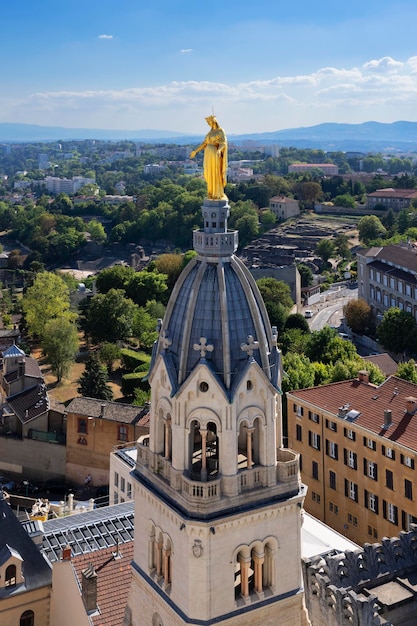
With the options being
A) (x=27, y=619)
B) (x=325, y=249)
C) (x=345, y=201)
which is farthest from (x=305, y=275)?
(x=27, y=619)

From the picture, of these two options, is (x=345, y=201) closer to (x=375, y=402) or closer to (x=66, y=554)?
(x=375, y=402)

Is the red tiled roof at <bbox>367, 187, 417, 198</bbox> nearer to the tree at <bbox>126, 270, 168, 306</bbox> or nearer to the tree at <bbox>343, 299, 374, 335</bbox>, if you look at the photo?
the tree at <bbox>343, 299, 374, 335</bbox>

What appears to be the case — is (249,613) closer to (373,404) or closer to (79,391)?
(373,404)

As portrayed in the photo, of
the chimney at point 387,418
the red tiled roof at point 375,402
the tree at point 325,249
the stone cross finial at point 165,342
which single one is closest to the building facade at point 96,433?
the red tiled roof at point 375,402

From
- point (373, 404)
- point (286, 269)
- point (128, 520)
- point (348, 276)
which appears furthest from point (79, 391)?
point (348, 276)

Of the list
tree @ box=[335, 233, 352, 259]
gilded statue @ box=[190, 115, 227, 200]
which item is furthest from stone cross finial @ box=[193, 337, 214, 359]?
tree @ box=[335, 233, 352, 259]

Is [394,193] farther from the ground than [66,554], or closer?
farther from the ground
